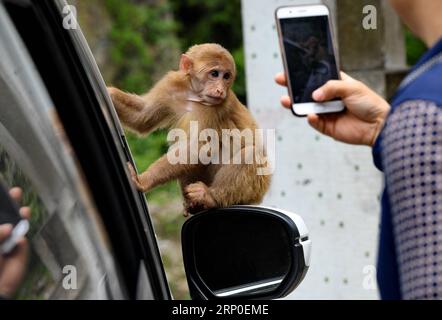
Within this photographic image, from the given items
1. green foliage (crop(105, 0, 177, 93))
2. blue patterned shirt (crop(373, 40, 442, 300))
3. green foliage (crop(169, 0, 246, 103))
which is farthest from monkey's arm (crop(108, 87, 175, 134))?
green foliage (crop(105, 0, 177, 93))

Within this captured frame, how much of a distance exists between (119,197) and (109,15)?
4.96m

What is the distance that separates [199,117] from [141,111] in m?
0.13

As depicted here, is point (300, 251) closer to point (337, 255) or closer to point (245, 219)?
point (245, 219)

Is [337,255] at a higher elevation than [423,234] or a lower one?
lower

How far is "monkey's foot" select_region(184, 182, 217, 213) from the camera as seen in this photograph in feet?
6.45

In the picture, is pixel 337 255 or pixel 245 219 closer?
pixel 245 219

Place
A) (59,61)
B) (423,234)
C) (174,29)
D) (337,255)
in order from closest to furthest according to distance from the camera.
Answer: (423,234) → (59,61) → (337,255) → (174,29)

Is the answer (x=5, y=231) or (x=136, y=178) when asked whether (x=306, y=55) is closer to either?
(x=136, y=178)

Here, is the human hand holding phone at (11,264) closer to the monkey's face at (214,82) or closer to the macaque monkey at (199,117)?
the macaque monkey at (199,117)

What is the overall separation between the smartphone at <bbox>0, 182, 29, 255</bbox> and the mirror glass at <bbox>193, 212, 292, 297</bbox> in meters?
0.49

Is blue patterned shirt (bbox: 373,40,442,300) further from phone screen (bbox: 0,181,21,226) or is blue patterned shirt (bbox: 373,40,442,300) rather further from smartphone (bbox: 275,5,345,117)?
phone screen (bbox: 0,181,21,226)

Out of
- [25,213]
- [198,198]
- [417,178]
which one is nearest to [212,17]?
[198,198]

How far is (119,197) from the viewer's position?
5.97 feet
